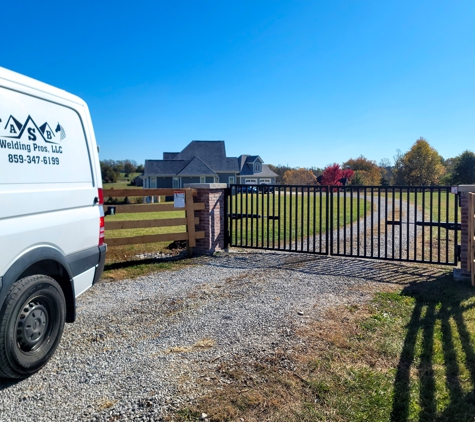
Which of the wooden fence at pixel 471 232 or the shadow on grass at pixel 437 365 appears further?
the wooden fence at pixel 471 232

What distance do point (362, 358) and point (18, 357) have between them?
9.77ft

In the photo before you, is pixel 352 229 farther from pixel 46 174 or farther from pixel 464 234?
pixel 46 174

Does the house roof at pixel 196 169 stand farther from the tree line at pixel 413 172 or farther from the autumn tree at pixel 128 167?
the autumn tree at pixel 128 167

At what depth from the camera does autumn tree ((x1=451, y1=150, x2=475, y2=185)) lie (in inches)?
1321

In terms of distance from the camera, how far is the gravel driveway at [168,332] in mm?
2859

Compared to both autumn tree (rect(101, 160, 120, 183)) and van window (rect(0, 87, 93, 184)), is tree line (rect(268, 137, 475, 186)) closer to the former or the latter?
autumn tree (rect(101, 160, 120, 183))

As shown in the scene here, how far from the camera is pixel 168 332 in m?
4.17

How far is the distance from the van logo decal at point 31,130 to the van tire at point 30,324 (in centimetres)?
123

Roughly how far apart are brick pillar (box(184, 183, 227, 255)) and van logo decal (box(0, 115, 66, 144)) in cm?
465

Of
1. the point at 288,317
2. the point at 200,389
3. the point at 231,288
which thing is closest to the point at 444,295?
the point at 288,317

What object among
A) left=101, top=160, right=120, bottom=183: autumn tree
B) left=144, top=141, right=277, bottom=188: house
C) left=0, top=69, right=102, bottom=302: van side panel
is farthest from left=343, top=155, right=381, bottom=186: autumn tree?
left=0, top=69, right=102, bottom=302: van side panel

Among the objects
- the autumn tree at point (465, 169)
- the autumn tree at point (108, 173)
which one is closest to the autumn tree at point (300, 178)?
the autumn tree at point (465, 169)

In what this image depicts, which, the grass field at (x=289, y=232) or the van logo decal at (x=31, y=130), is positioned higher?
the van logo decal at (x=31, y=130)

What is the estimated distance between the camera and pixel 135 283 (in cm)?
630
